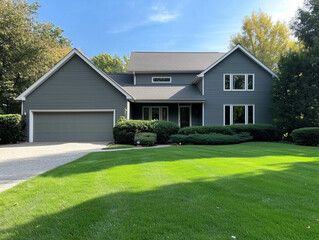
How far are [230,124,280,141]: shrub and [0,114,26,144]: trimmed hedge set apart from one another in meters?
14.9

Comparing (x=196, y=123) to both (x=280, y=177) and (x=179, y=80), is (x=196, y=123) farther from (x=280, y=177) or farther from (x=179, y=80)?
(x=280, y=177)

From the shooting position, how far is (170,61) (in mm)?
21516

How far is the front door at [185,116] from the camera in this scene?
717 inches

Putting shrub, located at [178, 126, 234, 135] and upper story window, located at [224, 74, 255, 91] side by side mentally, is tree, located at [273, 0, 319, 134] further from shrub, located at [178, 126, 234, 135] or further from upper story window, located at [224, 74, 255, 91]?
shrub, located at [178, 126, 234, 135]

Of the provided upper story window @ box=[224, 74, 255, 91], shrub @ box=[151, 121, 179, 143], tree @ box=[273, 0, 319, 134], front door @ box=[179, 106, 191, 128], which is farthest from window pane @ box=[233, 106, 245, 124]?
shrub @ box=[151, 121, 179, 143]

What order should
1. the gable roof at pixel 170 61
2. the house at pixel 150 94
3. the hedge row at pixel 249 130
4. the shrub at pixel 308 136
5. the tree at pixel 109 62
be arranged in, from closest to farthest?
the shrub at pixel 308 136
the hedge row at pixel 249 130
the house at pixel 150 94
the gable roof at pixel 170 61
the tree at pixel 109 62

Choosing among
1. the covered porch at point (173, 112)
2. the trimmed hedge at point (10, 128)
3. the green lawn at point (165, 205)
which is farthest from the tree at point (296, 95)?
the trimmed hedge at point (10, 128)

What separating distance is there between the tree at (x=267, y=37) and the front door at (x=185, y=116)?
19.0 metres

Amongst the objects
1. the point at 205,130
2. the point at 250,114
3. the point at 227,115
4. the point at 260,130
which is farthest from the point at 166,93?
the point at 260,130

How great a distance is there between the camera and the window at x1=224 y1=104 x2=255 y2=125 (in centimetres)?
1722

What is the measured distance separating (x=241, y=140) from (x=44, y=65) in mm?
22797

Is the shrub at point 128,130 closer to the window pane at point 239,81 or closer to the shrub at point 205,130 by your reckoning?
the shrub at point 205,130

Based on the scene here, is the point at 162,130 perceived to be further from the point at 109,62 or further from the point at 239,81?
the point at 109,62

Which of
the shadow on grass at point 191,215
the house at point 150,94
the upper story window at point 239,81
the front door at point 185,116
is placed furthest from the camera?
the front door at point 185,116
